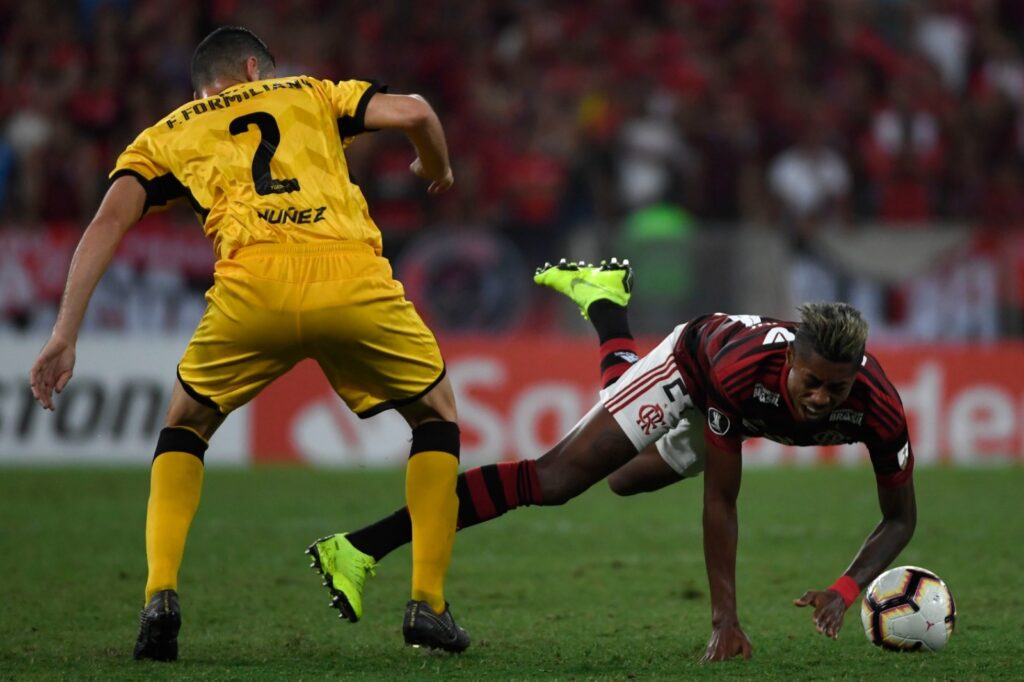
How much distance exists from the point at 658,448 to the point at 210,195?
7.15 feet

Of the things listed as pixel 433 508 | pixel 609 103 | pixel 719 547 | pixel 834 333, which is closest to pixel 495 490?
pixel 433 508

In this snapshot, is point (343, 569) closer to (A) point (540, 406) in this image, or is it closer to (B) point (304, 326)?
(B) point (304, 326)

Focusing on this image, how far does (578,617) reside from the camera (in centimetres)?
659

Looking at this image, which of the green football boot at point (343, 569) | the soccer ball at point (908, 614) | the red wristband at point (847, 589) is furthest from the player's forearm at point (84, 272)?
the soccer ball at point (908, 614)

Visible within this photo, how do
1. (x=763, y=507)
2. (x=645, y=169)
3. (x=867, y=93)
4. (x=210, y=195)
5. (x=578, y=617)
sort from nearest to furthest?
(x=210, y=195) < (x=578, y=617) < (x=763, y=507) < (x=645, y=169) < (x=867, y=93)

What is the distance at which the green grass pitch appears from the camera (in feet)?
17.7

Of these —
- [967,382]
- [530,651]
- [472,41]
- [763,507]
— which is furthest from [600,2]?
[530,651]

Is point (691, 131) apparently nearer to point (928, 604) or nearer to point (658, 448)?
point (658, 448)

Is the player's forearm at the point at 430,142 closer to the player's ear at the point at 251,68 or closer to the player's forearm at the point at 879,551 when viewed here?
the player's ear at the point at 251,68

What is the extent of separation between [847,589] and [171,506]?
7.57 ft

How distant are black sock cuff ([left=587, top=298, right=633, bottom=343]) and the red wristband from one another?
2.06m

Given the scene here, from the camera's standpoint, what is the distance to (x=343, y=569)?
5.77m

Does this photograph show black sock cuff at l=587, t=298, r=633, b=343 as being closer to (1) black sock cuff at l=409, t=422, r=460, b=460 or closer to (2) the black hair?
(1) black sock cuff at l=409, t=422, r=460, b=460

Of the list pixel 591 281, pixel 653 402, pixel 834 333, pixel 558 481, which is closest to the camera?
pixel 834 333
